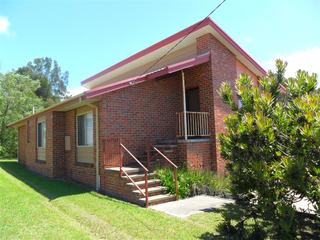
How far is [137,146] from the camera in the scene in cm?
1133

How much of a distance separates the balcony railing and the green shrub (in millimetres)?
1868

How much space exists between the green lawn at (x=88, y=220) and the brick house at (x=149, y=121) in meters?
1.07

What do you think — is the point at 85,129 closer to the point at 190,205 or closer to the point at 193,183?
the point at 193,183

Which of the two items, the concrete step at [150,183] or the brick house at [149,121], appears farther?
the brick house at [149,121]

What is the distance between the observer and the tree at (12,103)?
1176 inches

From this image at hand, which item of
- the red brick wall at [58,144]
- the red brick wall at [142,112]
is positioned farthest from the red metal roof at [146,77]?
the red brick wall at [58,144]

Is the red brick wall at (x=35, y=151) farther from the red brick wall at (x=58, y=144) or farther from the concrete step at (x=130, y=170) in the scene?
the concrete step at (x=130, y=170)

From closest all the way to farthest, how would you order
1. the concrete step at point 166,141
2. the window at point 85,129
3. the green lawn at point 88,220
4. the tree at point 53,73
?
1. the green lawn at point 88,220
2. the concrete step at point 166,141
3. the window at point 85,129
4. the tree at point 53,73

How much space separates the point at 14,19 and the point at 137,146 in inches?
221

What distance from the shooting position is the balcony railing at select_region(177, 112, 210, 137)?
37.9ft

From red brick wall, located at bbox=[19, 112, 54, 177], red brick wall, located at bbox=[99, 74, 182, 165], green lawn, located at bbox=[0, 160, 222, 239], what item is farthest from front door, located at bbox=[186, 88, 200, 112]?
red brick wall, located at bbox=[19, 112, 54, 177]

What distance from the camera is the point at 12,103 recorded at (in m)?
31.8

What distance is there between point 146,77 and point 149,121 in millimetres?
1888

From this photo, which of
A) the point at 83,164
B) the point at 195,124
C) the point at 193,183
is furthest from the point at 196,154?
the point at 83,164
